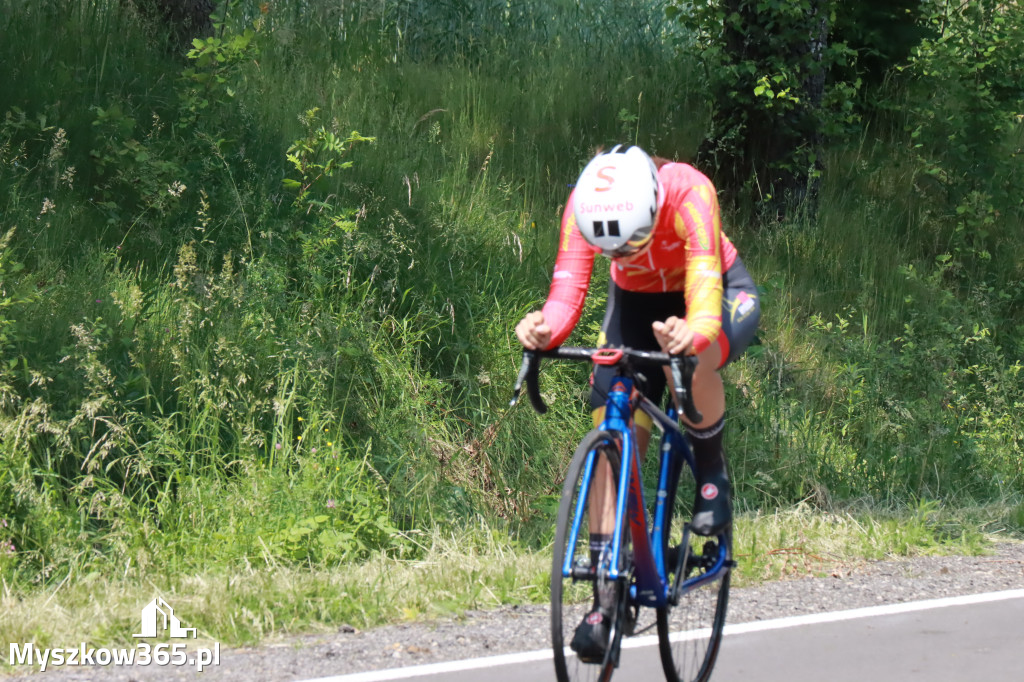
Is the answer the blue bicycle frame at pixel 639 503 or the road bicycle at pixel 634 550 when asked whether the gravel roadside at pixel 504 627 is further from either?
the blue bicycle frame at pixel 639 503

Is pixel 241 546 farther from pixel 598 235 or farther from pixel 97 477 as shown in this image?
pixel 598 235

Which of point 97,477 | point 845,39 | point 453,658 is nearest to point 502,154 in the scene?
point 845,39

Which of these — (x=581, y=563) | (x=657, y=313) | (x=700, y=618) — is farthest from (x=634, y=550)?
(x=657, y=313)

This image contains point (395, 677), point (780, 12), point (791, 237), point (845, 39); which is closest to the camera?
point (395, 677)

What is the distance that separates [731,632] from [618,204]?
8.33 feet

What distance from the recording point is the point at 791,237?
11.2 m

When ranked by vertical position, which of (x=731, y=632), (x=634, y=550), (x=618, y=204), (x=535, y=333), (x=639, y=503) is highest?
(x=618, y=204)

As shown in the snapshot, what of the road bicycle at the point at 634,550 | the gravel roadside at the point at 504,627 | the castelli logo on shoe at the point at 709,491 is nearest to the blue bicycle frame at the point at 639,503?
the road bicycle at the point at 634,550

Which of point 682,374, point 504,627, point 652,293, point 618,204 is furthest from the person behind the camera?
point 504,627

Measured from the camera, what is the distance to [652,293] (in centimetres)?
459

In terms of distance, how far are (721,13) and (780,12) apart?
983 millimetres

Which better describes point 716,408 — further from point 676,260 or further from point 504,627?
point 504,627

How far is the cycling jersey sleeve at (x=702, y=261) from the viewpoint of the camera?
400cm

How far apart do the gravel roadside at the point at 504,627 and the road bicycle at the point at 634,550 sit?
0.73m
